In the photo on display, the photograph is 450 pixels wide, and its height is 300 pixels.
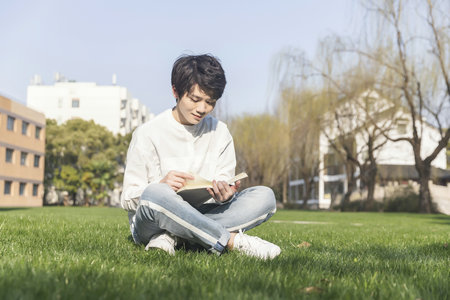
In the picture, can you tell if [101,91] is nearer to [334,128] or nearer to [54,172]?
[54,172]

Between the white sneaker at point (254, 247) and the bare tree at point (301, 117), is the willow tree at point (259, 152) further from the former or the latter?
the white sneaker at point (254, 247)

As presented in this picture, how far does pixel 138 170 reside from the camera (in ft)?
11.9

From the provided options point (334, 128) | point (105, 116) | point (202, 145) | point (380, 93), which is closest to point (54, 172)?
point (105, 116)

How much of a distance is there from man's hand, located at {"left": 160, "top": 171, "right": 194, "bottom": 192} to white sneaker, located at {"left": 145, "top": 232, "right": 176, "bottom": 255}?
42 cm

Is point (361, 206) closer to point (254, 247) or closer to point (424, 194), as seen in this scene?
point (424, 194)

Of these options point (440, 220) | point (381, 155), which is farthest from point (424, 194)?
point (381, 155)

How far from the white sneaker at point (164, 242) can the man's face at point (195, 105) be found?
837mm

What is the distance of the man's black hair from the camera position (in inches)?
143

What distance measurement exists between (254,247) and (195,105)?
3.59ft

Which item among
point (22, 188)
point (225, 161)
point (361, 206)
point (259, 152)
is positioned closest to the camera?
point (225, 161)

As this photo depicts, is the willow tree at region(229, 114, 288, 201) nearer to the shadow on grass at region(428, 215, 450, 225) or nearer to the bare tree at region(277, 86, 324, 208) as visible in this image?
the bare tree at region(277, 86, 324, 208)

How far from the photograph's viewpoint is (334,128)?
27.9m

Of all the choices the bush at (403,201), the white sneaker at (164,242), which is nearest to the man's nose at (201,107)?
the white sneaker at (164,242)

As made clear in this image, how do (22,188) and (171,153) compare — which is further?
(22,188)
